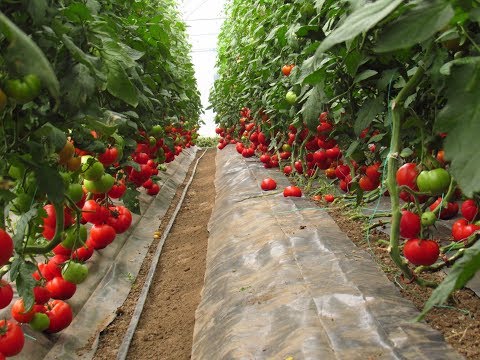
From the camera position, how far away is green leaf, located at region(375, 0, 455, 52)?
2.34ft

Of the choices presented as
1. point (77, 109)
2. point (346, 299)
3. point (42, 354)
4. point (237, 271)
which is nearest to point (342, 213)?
point (237, 271)

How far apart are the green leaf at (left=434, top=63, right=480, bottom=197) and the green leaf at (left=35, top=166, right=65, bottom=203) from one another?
895 millimetres

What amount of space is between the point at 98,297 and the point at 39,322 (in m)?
1.00

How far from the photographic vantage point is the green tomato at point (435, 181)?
1256 mm

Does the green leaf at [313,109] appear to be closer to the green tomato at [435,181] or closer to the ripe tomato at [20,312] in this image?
the green tomato at [435,181]

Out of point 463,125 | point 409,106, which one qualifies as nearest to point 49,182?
point 463,125

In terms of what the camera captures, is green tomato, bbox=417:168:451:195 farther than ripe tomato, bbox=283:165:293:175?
No

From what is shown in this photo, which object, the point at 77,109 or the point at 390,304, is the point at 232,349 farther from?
the point at 77,109

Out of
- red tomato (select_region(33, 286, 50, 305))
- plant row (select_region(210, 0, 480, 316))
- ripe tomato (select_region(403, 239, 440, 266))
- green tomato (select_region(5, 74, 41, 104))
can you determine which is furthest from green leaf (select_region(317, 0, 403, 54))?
red tomato (select_region(33, 286, 50, 305))

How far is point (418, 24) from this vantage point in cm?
73

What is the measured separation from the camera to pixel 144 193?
6.17 m

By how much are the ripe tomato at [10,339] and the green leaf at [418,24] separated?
1.77 metres

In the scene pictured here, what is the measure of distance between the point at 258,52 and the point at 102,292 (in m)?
2.47

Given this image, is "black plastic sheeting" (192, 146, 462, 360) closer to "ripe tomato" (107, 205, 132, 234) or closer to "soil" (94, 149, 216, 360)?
"soil" (94, 149, 216, 360)
